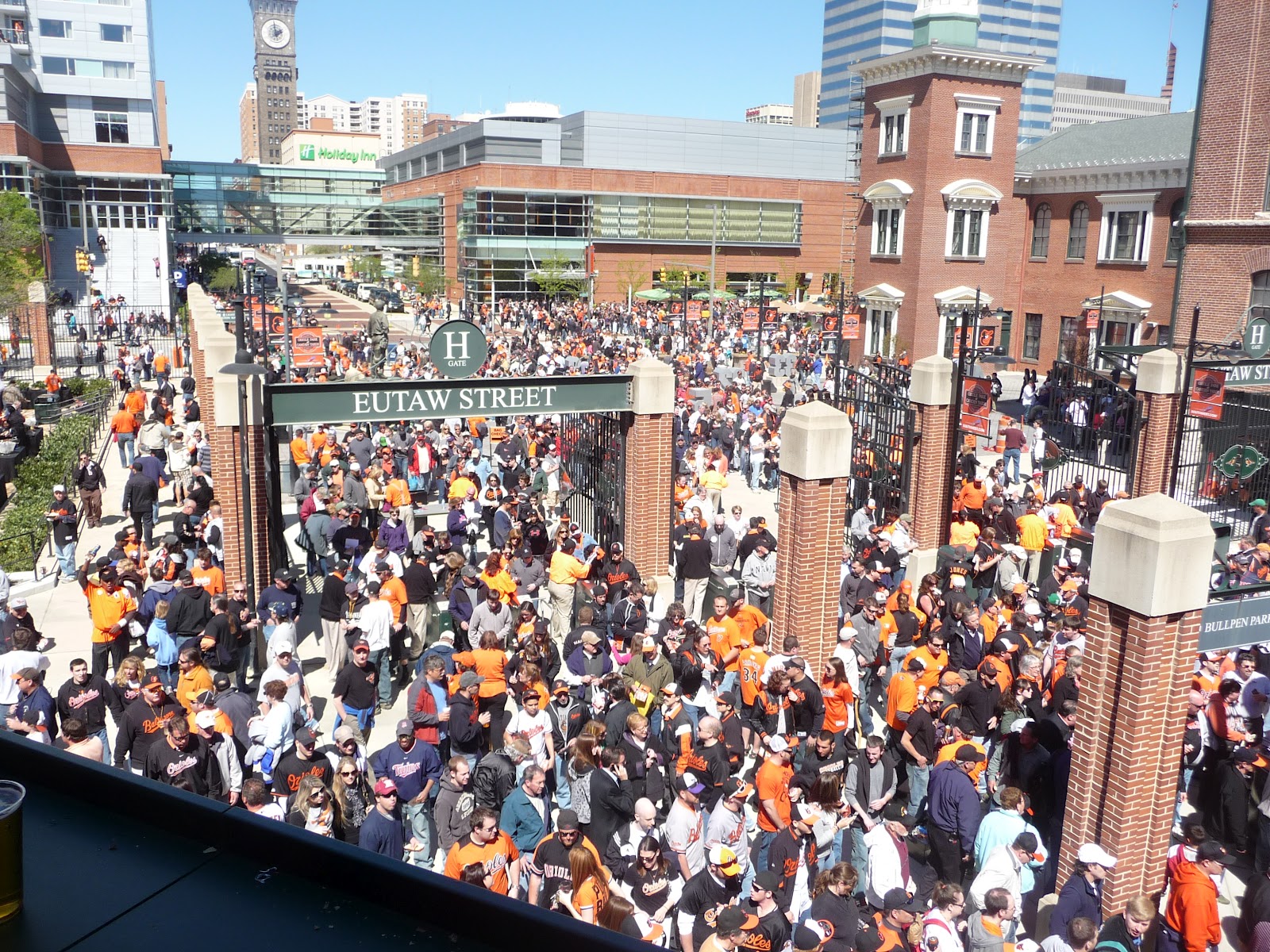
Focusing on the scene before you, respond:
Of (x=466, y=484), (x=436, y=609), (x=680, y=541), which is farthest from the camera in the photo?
(x=466, y=484)

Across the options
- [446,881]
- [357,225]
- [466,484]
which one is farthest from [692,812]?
[357,225]

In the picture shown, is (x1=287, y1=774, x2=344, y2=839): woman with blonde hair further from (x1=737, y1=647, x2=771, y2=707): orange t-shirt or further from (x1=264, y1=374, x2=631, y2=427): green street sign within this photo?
(x1=264, y1=374, x2=631, y2=427): green street sign

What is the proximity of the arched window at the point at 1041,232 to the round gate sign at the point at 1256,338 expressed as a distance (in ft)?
88.2

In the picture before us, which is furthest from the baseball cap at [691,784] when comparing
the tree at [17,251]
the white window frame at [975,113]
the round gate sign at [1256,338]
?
the white window frame at [975,113]

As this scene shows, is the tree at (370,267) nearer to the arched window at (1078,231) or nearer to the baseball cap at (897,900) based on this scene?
the arched window at (1078,231)

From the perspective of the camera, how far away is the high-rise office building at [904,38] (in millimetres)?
173000

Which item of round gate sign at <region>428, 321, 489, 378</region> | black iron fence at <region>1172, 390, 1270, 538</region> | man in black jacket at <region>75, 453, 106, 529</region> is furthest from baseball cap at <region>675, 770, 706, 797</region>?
man in black jacket at <region>75, 453, 106, 529</region>

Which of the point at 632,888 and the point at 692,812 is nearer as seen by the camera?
the point at 632,888

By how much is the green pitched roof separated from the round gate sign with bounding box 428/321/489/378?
3202cm

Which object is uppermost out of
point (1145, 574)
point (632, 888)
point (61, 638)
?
point (1145, 574)

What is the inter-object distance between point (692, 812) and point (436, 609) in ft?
23.4

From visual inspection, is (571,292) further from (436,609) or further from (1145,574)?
(1145,574)

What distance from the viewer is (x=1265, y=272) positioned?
2586cm

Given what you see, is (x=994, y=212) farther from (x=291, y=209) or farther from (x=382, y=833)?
(x=291, y=209)
